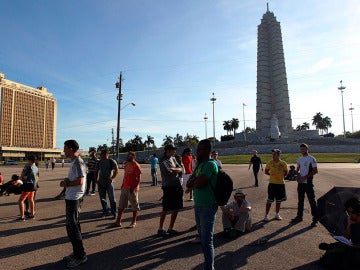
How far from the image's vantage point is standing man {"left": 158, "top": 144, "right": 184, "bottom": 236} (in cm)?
676

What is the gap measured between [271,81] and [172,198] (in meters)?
94.0

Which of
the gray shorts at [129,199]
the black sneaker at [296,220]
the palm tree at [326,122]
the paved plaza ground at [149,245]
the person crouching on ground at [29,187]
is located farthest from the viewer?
the palm tree at [326,122]

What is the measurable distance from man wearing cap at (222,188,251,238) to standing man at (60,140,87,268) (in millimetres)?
2993

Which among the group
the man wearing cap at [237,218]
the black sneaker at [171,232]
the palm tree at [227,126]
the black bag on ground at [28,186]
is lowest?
the black sneaker at [171,232]

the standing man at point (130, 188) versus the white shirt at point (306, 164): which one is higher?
the white shirt at point (306, 164)

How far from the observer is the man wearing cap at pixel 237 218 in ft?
21.8

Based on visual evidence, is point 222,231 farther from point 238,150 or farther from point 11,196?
point 238,150

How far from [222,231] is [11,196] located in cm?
1035

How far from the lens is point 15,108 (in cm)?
12875

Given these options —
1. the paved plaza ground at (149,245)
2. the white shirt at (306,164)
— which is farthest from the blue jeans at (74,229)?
the white shirt at (306,164)

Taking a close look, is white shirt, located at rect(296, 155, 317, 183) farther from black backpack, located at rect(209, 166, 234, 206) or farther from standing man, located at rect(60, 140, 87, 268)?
standing man, located at rect(60, 140, 87, 268)

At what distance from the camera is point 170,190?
688 centimetres

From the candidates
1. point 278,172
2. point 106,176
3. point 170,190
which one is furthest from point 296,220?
point 106,176

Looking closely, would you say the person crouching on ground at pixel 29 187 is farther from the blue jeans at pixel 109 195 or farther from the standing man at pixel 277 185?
the standing man at pixel 277 185
